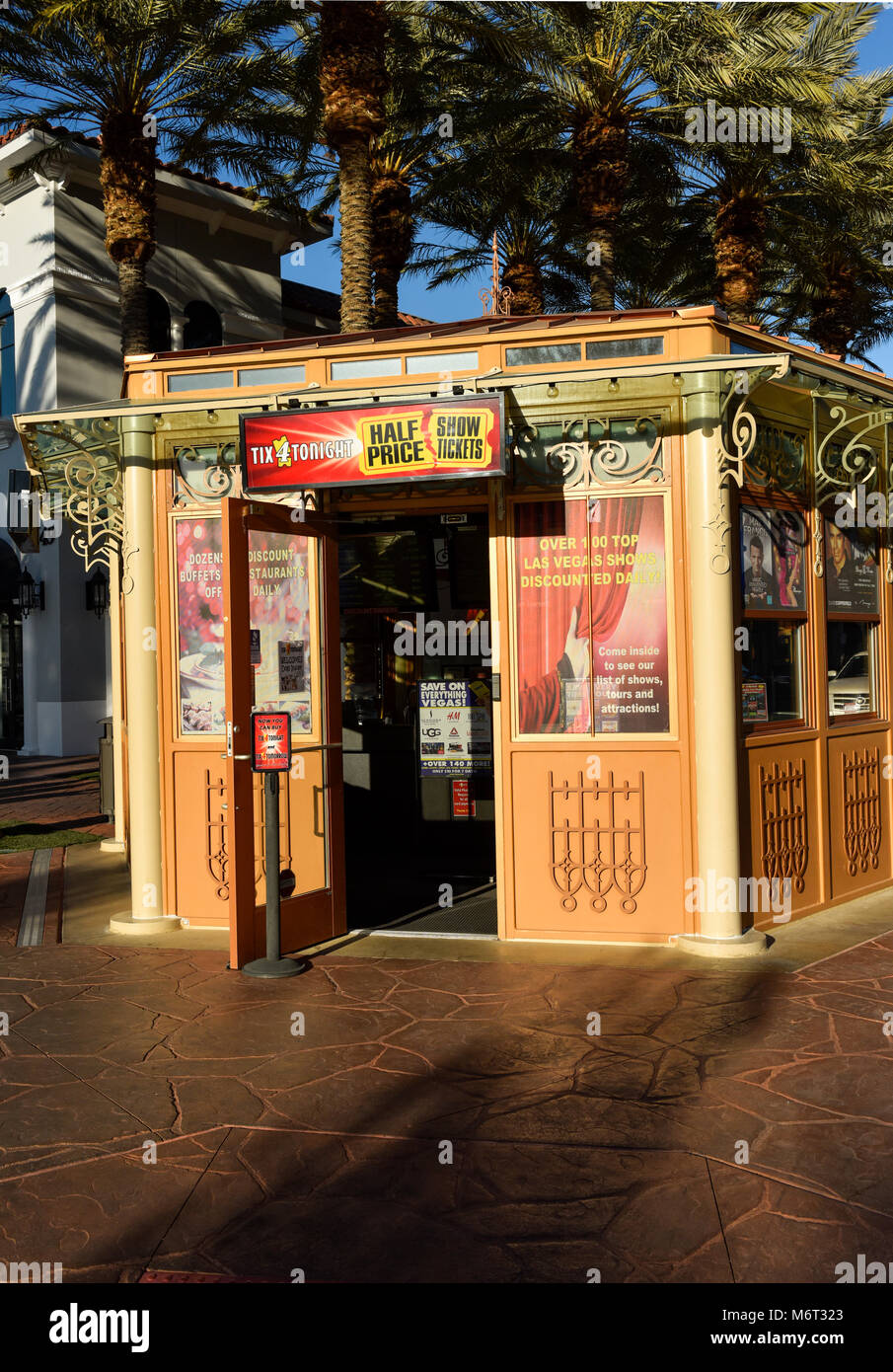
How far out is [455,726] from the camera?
31.0ft

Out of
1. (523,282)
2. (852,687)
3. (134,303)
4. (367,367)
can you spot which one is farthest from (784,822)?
(523,282)

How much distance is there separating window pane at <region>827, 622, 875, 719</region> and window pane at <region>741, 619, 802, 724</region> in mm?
567

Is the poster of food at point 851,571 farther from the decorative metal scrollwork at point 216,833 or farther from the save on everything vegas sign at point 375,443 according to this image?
the decorative metal scrollwork at point 216,833

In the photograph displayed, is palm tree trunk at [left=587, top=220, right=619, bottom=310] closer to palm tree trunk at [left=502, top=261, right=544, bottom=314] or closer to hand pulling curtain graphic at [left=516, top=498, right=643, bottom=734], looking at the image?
palm tree trunk at [left=502, top=261, right=544, bottom=314]

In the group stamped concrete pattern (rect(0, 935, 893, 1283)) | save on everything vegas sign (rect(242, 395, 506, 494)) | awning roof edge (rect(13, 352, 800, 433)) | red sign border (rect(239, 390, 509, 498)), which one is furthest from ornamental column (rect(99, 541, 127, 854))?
stamped concrete pattern (rect(0, 935, 893, 1283))

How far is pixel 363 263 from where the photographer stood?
14.5 metres

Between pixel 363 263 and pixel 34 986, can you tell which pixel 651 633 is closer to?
pixel 34 986

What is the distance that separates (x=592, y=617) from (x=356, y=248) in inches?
364

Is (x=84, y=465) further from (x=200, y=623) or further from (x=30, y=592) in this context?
(x=30, y=592)

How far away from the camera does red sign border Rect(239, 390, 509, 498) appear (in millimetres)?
6543

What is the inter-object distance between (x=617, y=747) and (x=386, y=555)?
4.59 metres

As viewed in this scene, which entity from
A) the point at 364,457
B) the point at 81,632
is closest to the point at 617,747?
the point at 364,457

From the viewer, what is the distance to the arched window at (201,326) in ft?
78.5
